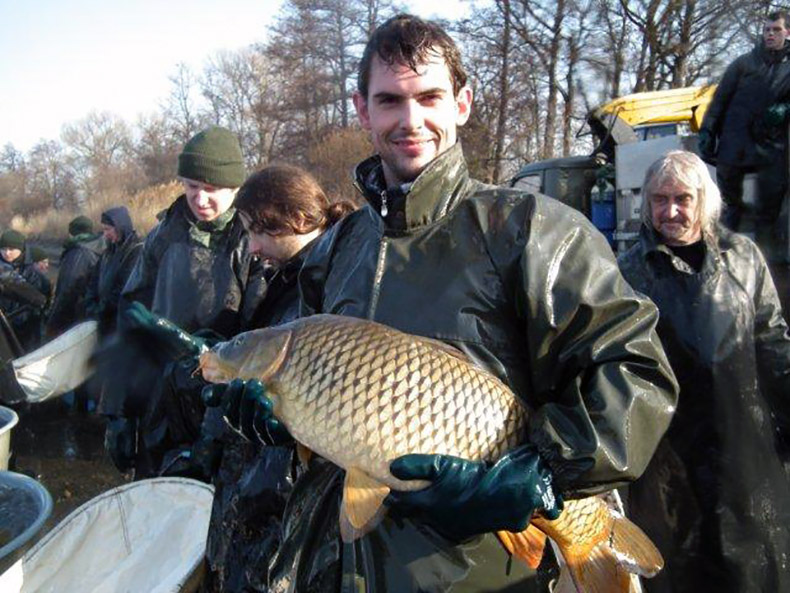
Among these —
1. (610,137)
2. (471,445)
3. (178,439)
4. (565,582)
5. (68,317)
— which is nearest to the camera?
(471,445)

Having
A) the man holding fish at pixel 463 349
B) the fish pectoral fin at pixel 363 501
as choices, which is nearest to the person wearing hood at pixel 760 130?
the man holding fish at pixel 463 349

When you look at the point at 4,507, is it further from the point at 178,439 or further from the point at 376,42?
the point at 376,42

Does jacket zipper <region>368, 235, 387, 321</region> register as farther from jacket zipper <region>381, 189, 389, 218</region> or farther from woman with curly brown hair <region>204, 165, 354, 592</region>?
woman with curly brown hair <region>204, 165, 354, 592</region>

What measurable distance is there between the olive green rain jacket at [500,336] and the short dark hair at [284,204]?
3.92ft

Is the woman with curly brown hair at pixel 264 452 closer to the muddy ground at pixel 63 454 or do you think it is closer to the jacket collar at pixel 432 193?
the jacket collar at pixel 432 193

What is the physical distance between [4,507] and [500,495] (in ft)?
7.33

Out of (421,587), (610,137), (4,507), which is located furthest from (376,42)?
(610,137)

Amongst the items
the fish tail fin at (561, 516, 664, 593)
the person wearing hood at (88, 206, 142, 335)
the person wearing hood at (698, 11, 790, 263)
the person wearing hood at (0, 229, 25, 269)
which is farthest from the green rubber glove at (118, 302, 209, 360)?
the person wearing hood at (0, 229, 25, 269)

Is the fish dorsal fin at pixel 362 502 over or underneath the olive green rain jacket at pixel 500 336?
underneath

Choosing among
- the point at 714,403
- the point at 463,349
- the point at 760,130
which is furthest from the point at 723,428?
the point at 760,130

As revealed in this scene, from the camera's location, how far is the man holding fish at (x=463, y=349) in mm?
1629

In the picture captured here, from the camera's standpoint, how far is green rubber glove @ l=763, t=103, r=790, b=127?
6.16 metres

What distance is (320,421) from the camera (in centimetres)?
180

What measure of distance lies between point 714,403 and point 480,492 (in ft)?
6.03
